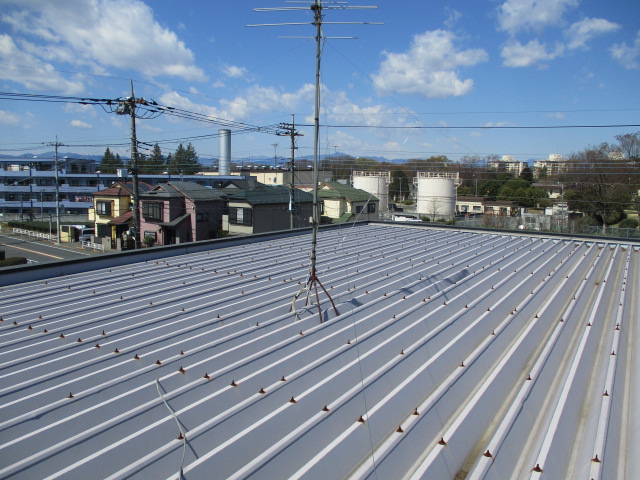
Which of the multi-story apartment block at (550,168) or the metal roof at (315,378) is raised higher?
the multi-story apartment block at (550,168)

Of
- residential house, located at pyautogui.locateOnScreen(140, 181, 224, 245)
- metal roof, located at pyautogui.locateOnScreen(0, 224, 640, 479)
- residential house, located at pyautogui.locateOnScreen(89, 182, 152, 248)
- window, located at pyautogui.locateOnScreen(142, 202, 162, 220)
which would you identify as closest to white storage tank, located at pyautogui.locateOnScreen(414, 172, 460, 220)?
residential house, located at pyautogui.locateOnScreen(140, 181, 224, 245)

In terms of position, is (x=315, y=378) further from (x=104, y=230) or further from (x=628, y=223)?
(x=628, y=223)

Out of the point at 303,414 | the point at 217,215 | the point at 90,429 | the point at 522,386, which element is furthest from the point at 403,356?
the point at 217,215

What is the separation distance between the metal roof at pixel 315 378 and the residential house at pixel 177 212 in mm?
21224

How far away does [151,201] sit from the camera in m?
27.8

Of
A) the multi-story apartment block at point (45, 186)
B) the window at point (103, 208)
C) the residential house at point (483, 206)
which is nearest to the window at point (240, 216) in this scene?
the window at point (103, 208)

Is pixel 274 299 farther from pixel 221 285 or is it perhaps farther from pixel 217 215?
pixel 217 215

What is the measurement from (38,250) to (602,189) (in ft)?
128

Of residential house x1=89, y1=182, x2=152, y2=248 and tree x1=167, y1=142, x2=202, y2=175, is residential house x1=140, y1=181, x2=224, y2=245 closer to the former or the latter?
residential house x1=89, y1=182, x2=152, y2=248

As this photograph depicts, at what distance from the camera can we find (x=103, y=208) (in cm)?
3225

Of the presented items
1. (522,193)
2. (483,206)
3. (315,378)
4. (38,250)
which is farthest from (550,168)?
(315,378)

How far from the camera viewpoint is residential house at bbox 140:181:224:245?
27.3 meters

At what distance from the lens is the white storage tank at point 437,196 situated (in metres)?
39.5

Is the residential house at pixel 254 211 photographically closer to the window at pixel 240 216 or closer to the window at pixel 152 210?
the window at pixel 240 216
